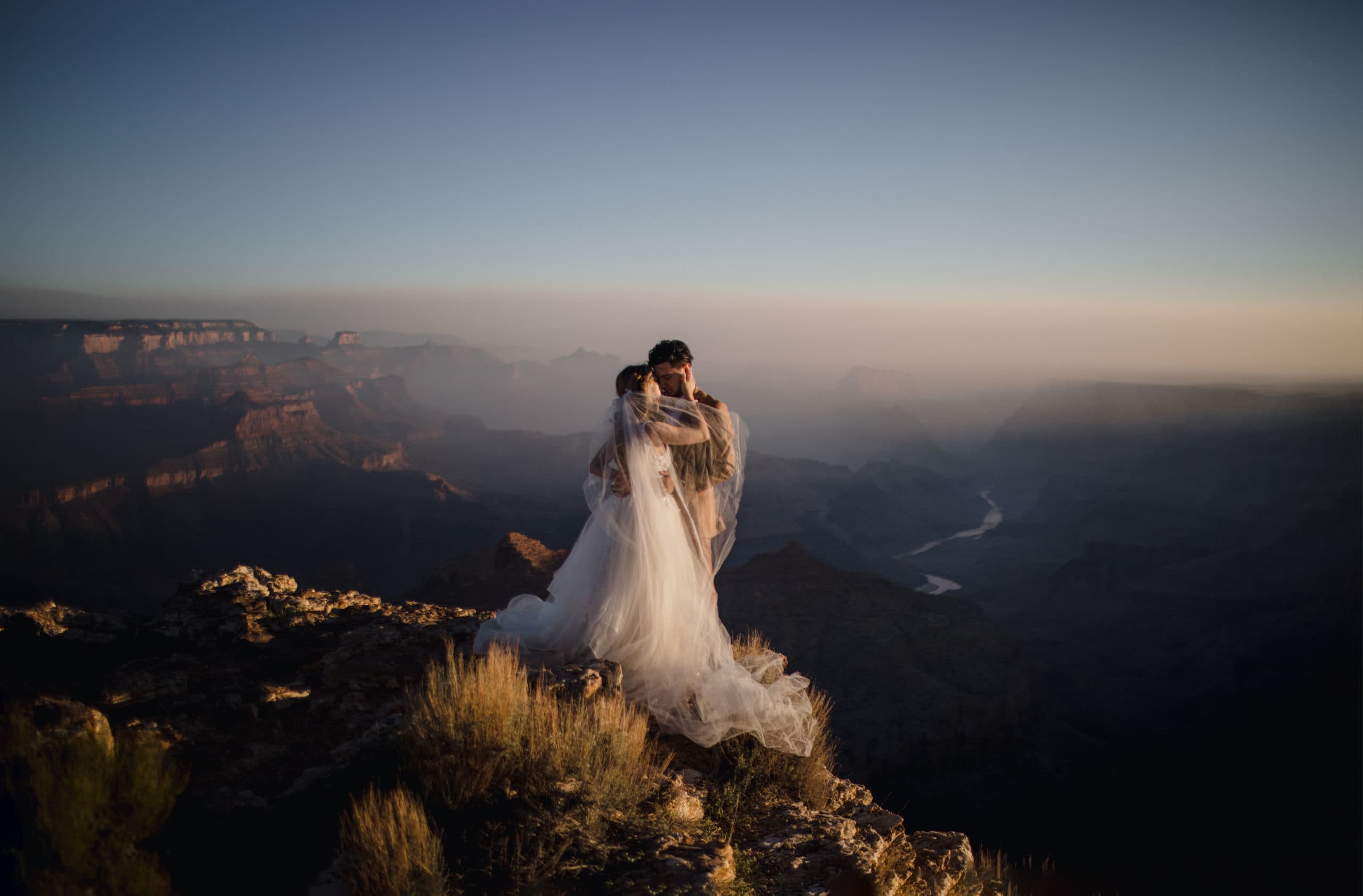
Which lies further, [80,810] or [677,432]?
[677,432]

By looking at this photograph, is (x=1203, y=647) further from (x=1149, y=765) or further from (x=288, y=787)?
(x=288, y=787)

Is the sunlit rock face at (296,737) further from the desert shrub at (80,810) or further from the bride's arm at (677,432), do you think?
the bride's arm at (677,432)

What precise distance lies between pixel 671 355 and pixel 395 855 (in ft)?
10.7

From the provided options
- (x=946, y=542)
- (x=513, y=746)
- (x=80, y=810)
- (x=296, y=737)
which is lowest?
(x=946, y=542)

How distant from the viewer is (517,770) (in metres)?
2.96

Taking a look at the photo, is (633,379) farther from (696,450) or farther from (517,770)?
(517,770)

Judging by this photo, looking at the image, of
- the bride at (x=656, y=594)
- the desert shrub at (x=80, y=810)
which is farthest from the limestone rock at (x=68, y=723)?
the bride at (x=656, y=594)

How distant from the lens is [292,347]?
154875 mm

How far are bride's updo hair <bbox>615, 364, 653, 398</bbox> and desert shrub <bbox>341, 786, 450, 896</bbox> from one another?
2.67 meters

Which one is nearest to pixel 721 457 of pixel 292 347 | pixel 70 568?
pixel 70 568

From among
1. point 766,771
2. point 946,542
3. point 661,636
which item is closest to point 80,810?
point 661,636

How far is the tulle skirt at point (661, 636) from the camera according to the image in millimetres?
3994

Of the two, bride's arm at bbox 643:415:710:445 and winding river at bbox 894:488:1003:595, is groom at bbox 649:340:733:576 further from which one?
winding river at bbox 894:488:1003:595

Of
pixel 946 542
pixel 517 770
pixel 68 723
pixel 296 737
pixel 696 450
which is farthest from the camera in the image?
pixel 946 542
